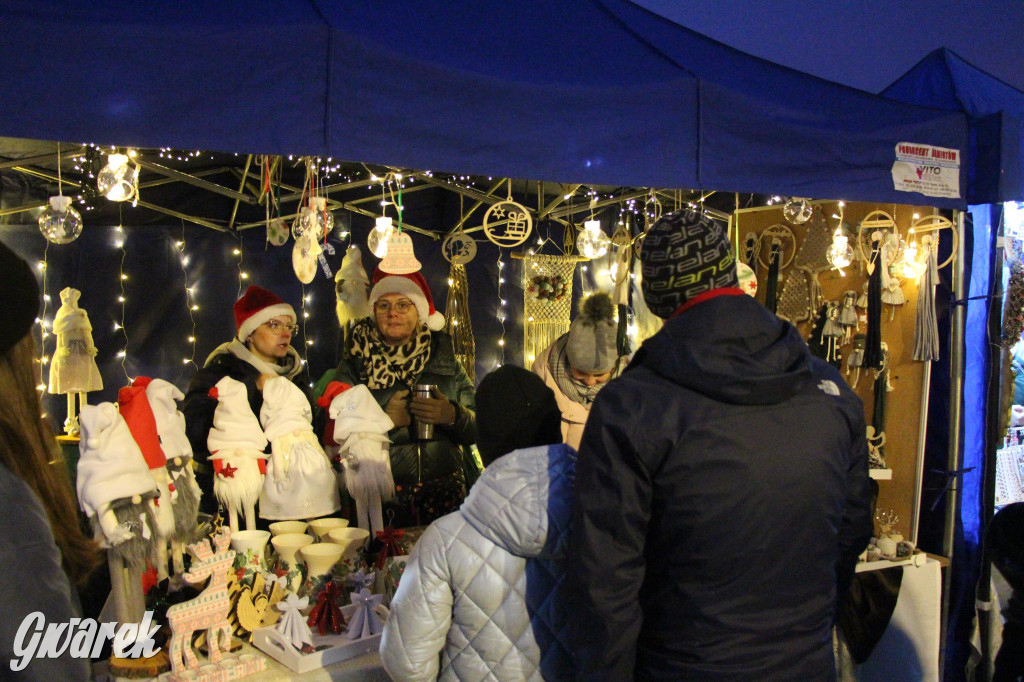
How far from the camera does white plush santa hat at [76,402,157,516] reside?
1.74m

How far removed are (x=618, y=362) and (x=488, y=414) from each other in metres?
1.61

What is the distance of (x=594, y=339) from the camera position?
309cm

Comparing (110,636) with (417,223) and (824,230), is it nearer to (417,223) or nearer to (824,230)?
(824,230)

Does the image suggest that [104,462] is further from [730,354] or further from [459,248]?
[459,248]

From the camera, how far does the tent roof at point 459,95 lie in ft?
5.15

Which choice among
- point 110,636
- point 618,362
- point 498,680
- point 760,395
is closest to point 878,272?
point 618,362

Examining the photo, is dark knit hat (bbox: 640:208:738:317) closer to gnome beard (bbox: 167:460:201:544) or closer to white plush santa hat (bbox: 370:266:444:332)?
gnome beard (bbox: 167:460:201:544)

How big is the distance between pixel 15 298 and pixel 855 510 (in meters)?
1.62

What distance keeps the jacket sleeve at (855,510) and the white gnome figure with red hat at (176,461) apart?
5.40ft

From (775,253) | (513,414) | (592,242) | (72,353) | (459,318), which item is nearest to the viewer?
(513,414)

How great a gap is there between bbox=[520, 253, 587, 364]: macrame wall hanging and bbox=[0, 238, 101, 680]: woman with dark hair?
3.83m

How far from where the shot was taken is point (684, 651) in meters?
1.35

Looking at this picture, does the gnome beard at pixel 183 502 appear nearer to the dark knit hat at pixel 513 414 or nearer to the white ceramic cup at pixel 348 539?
the white ceramic cup at pixel 348 539

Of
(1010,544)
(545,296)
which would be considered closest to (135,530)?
(1010,544)
